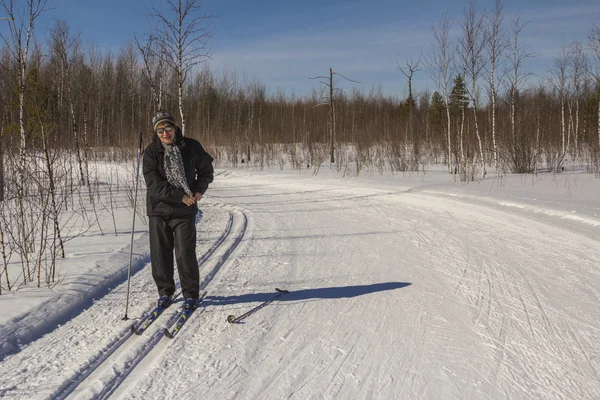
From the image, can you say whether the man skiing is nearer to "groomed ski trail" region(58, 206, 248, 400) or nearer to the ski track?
"groomed ski trail" region(58, 206, 248, 400)

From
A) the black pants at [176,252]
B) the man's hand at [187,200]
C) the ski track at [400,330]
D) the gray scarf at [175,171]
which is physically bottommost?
the ski track at [400,330]

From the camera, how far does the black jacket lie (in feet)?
13.3

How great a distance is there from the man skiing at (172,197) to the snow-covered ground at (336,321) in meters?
0.32

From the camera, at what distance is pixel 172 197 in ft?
13.2

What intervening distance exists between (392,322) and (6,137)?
472cm

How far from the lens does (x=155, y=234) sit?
4199 millimetres

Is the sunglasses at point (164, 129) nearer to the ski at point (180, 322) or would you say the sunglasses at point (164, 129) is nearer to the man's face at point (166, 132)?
the man's face at point (166, 132)

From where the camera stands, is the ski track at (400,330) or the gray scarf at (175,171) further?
the gray scarf at (175,171)

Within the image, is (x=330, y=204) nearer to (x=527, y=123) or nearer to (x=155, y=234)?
(x=155, y=234)

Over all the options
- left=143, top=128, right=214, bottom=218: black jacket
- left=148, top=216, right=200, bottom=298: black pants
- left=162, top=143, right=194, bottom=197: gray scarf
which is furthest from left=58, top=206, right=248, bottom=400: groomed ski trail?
left=162, top=143, right=194, bottom=197: gray scarf

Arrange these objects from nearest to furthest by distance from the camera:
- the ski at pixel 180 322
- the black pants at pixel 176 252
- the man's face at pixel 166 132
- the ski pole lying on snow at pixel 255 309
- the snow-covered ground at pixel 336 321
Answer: the snow-covered ground at pixel 336 321 < the ski at pixel 180 322 < the ski pole lying on snow at pixel 255 309 < the man's face at pixel 166 132 < the black pants at pixel 176 252

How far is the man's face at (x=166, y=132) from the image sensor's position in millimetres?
3984

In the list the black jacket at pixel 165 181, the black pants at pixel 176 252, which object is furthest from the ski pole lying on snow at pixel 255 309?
the black jacket at pixel 165 181

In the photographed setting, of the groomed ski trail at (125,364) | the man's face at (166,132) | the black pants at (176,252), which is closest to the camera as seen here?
the groomed ski trail at (125,364)
